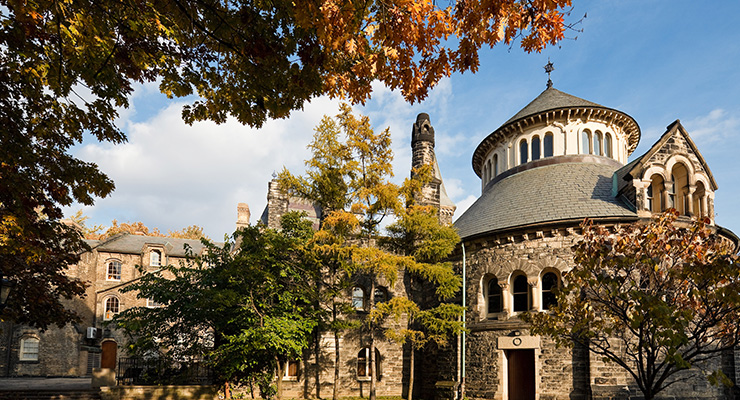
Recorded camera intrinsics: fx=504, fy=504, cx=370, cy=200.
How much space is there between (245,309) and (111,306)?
23018 mm

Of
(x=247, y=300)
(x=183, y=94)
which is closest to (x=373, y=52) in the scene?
(x=183, y=94)

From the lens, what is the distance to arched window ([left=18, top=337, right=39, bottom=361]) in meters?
31.2

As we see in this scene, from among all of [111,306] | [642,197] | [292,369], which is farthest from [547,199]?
[111,306]

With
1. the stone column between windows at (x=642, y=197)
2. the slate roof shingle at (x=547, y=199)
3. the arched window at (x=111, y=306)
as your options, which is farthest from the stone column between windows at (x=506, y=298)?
the arched window at (x=111, y=306)

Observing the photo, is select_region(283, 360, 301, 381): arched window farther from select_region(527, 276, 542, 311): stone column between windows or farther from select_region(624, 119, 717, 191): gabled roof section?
select_region(624, 119, 717, 191): gabled roof section

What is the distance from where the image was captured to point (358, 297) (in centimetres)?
2294

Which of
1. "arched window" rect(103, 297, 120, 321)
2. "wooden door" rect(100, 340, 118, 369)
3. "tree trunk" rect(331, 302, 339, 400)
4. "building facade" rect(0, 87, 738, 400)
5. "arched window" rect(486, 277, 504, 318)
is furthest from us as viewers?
"arched window" rect(103, 297, 120, 321)

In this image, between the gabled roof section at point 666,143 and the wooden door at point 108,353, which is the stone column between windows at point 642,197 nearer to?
the gabled roof section at point 666,143

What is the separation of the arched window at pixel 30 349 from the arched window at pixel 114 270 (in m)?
5.92

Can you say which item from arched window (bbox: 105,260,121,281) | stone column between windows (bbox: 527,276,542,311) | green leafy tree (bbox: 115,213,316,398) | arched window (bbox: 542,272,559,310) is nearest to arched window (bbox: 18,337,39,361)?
arched window (bbox: 105,260,121,281)

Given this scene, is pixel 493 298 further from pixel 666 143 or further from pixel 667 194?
pixel 666 143

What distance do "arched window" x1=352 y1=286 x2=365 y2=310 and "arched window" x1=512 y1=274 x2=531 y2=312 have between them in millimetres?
7041

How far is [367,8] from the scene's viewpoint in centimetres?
498

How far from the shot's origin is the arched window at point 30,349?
31156 mm
